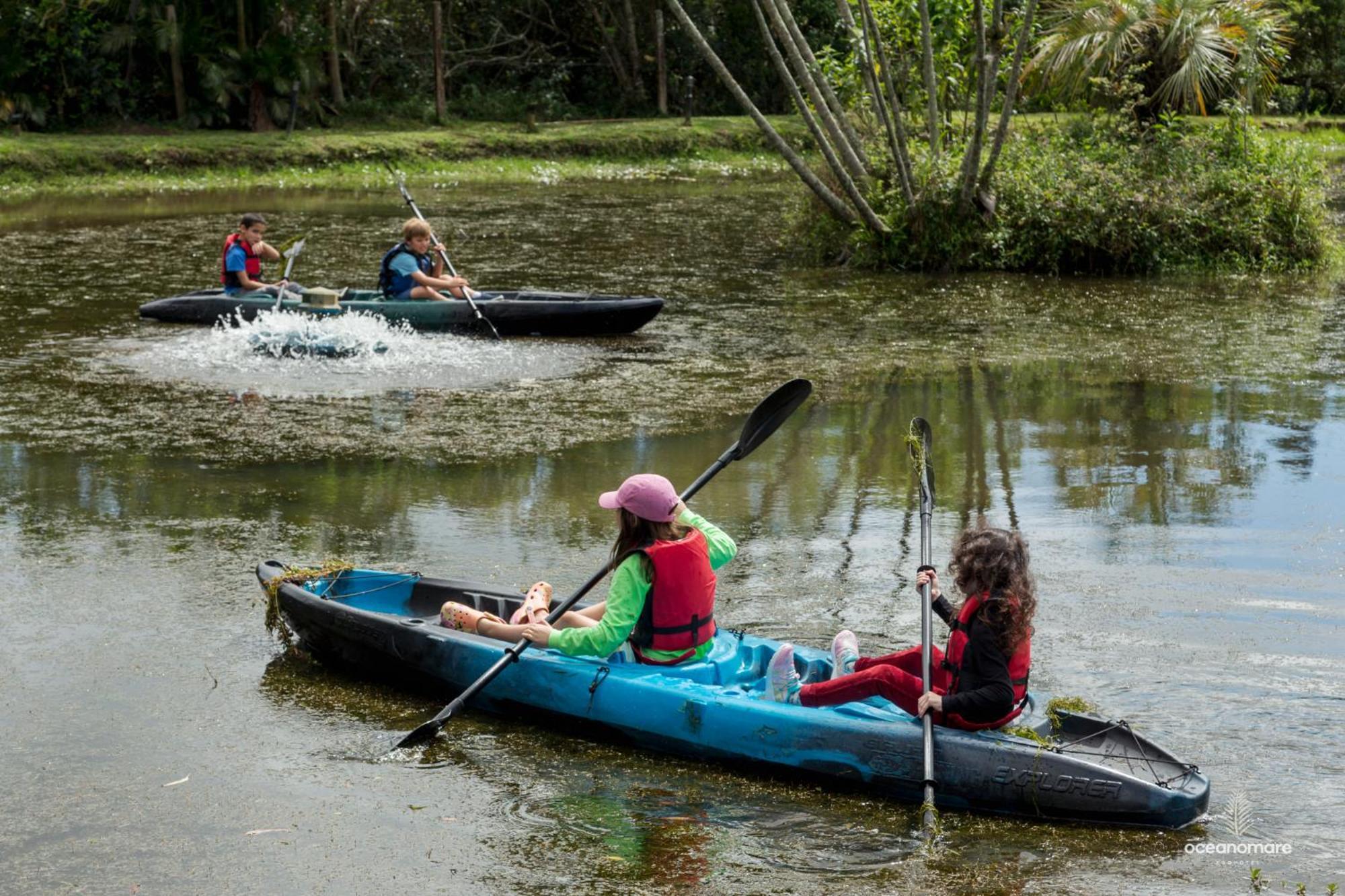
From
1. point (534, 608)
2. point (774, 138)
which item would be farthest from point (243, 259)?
point (534, 608)

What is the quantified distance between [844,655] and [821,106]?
35.2 feet

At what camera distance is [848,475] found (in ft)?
28.3

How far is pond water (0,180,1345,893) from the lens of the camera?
4.66m

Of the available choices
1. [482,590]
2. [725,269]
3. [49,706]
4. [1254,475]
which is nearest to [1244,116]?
[725,269]

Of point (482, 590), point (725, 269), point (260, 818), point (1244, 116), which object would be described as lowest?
point (260, 818)

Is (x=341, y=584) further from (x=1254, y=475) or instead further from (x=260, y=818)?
(x=1254, y=475)

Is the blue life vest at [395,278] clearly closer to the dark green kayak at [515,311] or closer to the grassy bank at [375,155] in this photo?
the dark green kayak at [515,311]

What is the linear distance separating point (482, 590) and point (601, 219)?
1499cm

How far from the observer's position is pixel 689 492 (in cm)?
597

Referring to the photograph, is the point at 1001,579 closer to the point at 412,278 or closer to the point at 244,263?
the point at 412,278

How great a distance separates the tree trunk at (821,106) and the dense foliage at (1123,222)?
457 mm

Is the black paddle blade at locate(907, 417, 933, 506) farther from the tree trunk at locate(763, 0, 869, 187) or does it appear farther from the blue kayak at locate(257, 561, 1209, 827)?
the tree trunk at locate(763, 0, 869, 187)

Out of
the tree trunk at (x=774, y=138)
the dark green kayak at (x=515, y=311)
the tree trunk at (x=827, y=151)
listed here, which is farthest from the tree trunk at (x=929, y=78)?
the dark green kayak at (x=515, y=311)

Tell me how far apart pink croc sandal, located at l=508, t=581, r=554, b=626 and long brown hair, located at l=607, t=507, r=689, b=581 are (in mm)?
603
